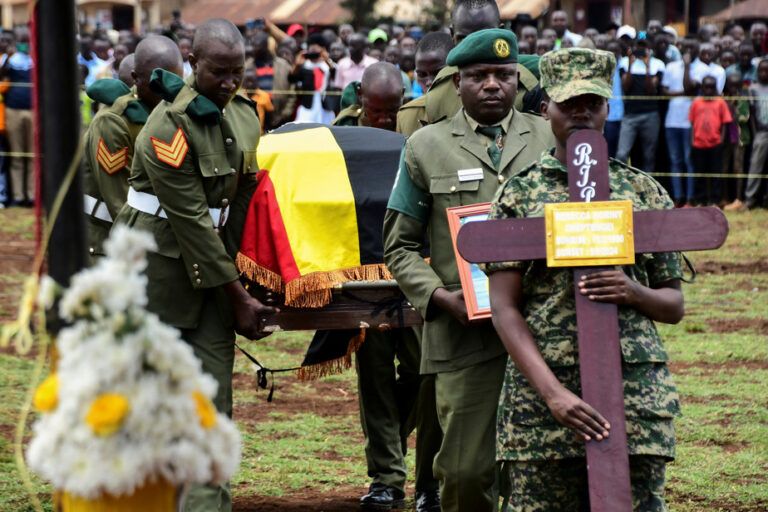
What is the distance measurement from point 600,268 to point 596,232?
100 mm

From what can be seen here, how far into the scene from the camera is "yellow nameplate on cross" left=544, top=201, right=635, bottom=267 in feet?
10.9

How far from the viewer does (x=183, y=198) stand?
15.5 ft

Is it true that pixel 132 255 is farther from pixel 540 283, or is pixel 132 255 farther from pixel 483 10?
pixel 483 10

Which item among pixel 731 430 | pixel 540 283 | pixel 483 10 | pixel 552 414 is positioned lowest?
pixel 731 430

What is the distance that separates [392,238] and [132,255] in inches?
95.9

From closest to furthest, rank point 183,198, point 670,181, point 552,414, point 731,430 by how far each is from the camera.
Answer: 1. point 552,414
2. point 183,198
3. point 731,430
4. point 670,181

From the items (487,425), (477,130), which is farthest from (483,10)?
(487,425)

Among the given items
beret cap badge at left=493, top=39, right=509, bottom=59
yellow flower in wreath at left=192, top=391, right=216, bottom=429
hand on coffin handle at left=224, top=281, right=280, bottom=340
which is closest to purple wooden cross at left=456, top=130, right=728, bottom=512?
beret cap badge at left=493, top=39, right=509, bottom=59

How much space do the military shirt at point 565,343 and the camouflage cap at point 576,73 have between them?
8.4 inches

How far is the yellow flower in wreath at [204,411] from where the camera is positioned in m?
2.23

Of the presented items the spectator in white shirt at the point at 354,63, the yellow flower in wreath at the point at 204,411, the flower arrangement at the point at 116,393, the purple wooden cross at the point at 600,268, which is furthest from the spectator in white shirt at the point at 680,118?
the flower arrangement at the point at 116,393

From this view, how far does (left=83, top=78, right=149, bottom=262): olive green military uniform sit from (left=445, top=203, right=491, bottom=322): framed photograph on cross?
7.68 ft

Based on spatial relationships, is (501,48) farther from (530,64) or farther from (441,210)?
(530,64)

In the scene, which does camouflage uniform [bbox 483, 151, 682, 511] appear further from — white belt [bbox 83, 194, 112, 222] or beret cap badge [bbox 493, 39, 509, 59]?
white belt [bbox 83, 194, 112, 222]
